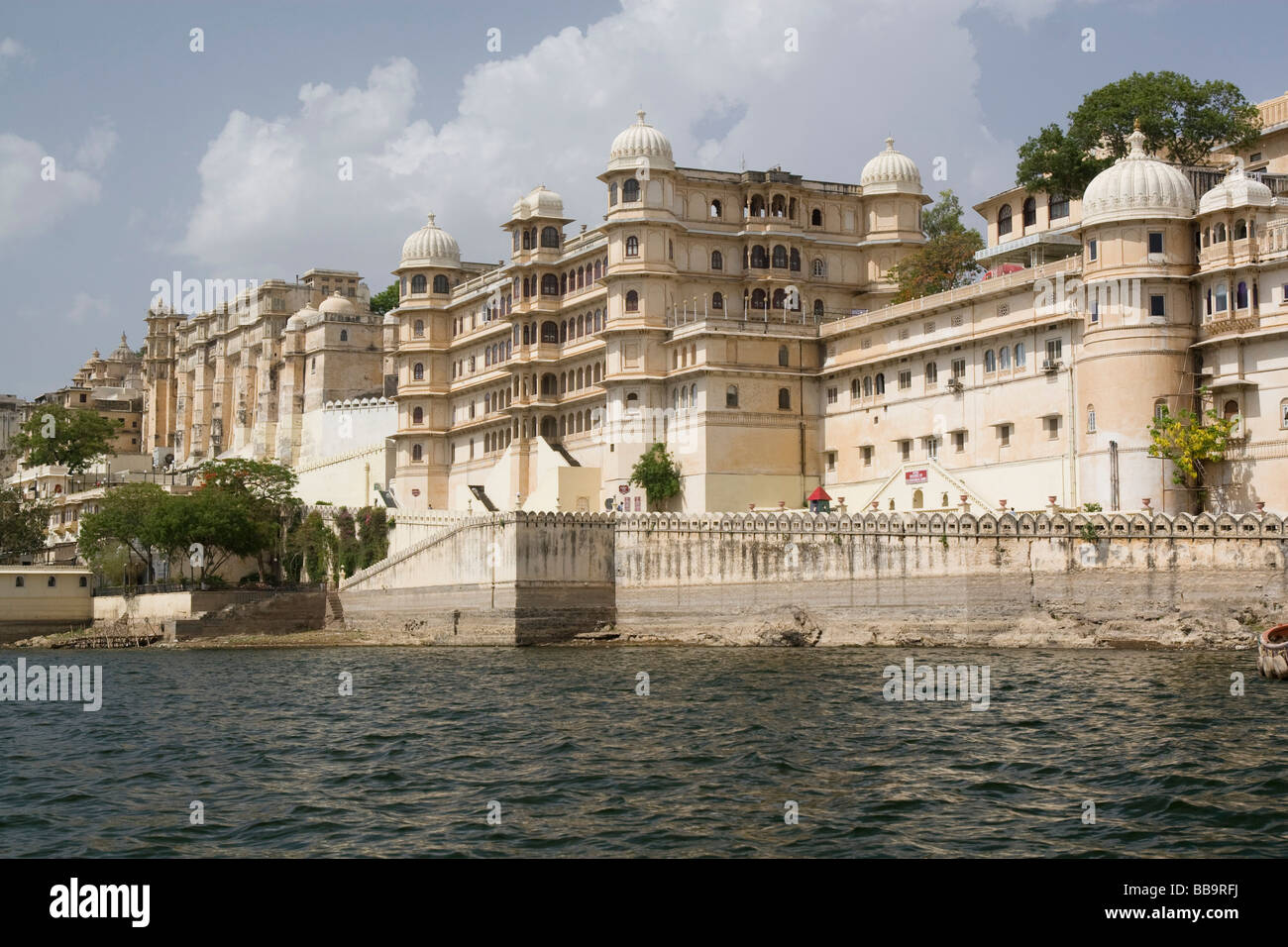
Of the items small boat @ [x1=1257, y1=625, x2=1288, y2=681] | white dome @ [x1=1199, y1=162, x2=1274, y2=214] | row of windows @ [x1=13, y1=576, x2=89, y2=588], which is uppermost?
white dome @ [x1=1199, y1=162, x2=1274, y2=214]

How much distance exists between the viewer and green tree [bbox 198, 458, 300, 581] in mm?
83750

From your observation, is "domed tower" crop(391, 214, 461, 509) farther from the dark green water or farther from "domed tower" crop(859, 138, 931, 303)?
the dark green water

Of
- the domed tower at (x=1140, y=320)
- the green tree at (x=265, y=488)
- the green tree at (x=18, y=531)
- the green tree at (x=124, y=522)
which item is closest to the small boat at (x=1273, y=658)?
the domed tower at (x=1140, y=320)

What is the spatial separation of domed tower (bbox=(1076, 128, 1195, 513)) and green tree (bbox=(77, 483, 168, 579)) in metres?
48.0

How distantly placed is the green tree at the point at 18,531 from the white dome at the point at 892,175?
180 feet

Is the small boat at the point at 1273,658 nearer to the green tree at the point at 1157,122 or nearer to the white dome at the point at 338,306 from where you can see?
the green tree at the point at 1157,122

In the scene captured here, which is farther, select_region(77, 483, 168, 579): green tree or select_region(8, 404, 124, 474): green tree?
select_region(8, 404, 124, 474): green tree

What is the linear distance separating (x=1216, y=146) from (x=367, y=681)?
47.1 meters

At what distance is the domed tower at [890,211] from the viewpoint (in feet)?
259

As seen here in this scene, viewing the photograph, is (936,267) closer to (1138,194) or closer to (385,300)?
(1138,194)

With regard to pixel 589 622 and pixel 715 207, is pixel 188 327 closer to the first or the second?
pixel 715 207

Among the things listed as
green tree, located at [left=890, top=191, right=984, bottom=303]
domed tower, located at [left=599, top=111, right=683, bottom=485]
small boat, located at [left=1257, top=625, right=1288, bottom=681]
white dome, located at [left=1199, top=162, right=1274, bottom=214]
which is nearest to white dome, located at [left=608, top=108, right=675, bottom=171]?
domed tower, located at [left=599, top=111, right=683, bottom=485]

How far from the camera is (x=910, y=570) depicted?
53969 mm
